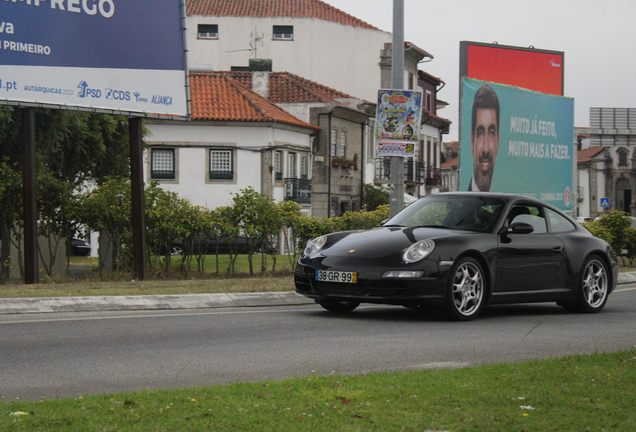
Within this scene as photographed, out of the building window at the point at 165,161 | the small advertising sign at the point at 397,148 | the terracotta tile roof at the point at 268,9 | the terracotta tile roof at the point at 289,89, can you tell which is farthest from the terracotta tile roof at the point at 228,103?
the small advertising sign at the point at 397,148

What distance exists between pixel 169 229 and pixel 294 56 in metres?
42.2

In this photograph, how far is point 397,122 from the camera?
51.8 ft

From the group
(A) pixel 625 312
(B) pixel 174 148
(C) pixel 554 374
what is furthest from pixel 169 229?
(B) pixel 174 148

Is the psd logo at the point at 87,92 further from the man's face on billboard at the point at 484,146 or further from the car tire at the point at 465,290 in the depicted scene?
the man's face on billboard at the point at 484,146

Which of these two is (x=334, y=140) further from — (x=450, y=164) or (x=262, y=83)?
(x=450, y=164)

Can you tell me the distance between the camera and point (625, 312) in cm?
1158

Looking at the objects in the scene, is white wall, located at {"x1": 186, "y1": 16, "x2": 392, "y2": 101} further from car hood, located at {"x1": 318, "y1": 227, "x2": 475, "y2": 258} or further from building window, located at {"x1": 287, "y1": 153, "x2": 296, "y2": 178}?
car hood, located at {"x1": 318, "y1": 227, "x2": 475, "y2": 258}

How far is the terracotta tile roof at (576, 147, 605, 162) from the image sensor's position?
94.8 meters

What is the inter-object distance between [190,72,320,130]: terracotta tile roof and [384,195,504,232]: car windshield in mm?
31741

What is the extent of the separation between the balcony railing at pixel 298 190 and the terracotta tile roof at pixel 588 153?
56271 mm

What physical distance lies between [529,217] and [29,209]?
8.06m

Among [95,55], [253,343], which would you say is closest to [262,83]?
[95,55]

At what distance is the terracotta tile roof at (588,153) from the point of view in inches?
3733

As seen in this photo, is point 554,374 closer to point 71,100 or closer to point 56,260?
point 71,100
